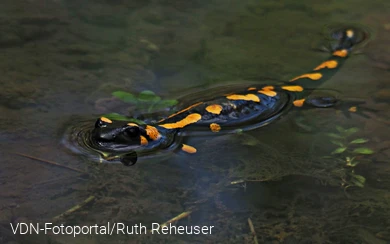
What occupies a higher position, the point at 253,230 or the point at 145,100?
the point at 145,100

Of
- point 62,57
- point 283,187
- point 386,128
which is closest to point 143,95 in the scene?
point 62,57

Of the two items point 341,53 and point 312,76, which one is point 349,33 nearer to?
point 341,53

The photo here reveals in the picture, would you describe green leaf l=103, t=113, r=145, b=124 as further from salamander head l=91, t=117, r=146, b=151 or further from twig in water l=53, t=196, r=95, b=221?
twig in water l=53, t=196, r=95, b=221

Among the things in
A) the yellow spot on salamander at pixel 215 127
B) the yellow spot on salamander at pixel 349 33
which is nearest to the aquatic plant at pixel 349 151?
the yellow spot on salamander at pixel 215 127

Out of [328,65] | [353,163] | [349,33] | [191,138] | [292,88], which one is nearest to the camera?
[353,163]

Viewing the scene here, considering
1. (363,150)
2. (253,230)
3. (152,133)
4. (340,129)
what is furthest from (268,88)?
(253,230)

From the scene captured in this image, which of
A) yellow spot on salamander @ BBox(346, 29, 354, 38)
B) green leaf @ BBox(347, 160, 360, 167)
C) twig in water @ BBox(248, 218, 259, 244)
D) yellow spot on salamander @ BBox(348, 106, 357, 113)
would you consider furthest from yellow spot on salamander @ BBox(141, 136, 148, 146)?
yellow spot on salamander @ BBox(346, 29, 354, 38)
